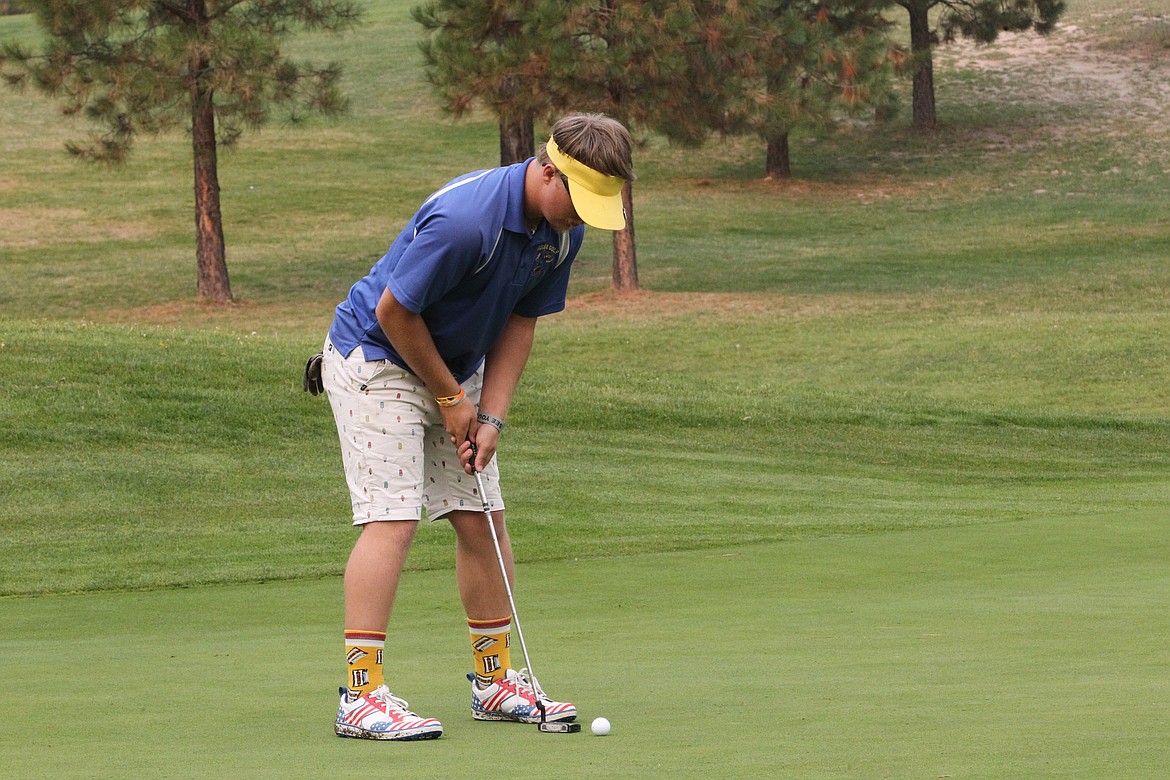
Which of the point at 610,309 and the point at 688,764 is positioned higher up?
the point at 688,764

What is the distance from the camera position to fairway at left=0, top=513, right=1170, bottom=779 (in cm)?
350

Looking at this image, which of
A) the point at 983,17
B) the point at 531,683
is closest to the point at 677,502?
the point at 531,683

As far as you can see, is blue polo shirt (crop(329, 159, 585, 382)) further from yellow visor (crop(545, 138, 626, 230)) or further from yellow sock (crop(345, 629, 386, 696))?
yellow sock (crop(345, 629, 386, 696))

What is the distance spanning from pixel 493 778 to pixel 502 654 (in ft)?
4.11

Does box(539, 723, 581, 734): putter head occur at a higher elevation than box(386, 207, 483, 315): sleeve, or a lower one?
lower

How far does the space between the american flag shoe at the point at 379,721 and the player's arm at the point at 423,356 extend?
30.4 inches

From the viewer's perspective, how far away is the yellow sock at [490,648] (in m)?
4.48

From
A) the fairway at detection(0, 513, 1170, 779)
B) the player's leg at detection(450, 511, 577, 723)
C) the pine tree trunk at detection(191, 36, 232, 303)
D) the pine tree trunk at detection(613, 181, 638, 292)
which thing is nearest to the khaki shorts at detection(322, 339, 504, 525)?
the player's leg at detection(450, 511, 577, 723)

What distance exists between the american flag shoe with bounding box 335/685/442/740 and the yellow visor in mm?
1326

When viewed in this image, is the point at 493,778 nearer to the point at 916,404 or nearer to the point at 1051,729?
the point at 1051,729

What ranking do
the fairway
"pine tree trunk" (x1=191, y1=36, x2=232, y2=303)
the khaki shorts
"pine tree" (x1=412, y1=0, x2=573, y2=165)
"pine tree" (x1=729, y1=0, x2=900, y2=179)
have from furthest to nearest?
"pine tree trunk" (x1=191, y1=36, x2=232, y2=303), "pine tree" (x1=729, y1=0, x2=900, y2=179), "pine tree" (x1=412, y1=0, x2=573, y2=165), the khaki shorts, the fairway

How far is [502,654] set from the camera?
456 centimetres

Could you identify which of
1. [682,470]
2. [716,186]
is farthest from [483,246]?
[716,186]

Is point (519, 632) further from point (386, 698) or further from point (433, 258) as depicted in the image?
point (433, 258)
